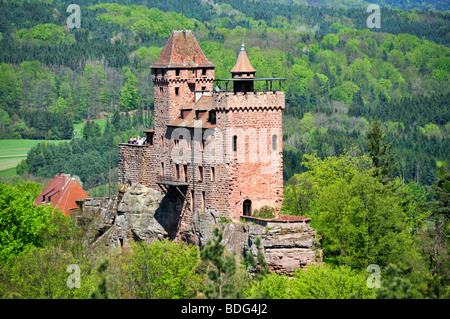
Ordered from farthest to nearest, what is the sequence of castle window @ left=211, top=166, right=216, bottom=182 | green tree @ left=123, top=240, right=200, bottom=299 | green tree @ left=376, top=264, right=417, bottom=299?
castle window @ left=211, top=166, right=216, bottom=182 < green tree @ left=123, top=240, right=200, bottom=299 < green tree @ left=376, top=264, right=417, bottom=299

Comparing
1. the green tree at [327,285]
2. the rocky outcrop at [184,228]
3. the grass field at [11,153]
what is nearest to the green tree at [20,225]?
the rocky outcrop at [184,228]

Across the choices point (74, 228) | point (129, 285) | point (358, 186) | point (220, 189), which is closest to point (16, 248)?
point (74, 228)

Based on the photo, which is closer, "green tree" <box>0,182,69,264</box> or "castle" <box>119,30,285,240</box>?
"castle" <box>119,30,285,240</box>

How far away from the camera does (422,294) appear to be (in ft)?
163

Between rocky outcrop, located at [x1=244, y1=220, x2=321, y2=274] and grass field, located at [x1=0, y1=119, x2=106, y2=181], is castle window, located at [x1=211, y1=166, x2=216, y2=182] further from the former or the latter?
grass field, located at [x1=0, y1=119, x2=106, y2=181]

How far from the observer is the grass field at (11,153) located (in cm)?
16488

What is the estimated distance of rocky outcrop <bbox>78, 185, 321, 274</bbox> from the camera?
6388 centimetres

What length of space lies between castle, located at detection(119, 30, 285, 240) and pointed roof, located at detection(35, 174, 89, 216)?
1980 cm

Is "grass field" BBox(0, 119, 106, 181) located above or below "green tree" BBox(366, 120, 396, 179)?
below

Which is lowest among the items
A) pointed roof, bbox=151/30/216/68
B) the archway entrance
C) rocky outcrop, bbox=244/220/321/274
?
rocky outcrop, bbox=244/220/321/274

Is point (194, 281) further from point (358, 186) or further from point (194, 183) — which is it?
point (358, 186)

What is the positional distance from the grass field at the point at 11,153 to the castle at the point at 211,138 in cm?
8648

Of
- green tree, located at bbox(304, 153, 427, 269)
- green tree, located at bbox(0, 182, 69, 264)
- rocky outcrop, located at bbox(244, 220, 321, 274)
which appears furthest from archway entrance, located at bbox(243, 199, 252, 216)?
green tree, located at bbox(0, 182, 69, 264)

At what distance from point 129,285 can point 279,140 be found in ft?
49.8
